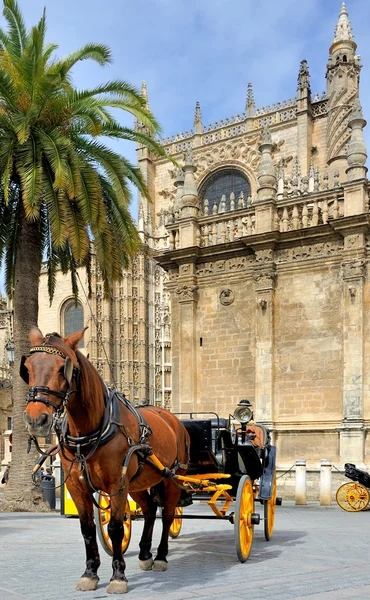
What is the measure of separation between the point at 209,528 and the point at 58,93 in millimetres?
8746

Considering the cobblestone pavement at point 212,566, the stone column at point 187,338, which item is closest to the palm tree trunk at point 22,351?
the cobblestone pavement at point 212,566

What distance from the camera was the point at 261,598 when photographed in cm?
451

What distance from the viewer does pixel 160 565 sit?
18.5 ft

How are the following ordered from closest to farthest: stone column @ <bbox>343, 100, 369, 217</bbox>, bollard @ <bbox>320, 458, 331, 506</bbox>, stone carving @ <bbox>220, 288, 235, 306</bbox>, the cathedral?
bollard @ <bbox>320, 458, 331, 506</bbox>, the cathedral, stone column @ <bbox>343, 100, 369, 217</bbox>, stone carving @ <bbox>220, 288, 235, 306</bbox>

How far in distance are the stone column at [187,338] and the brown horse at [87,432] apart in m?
11.0

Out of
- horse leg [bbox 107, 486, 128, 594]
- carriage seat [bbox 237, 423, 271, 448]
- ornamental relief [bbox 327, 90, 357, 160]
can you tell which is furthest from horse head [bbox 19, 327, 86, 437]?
ornamental relief [bbox 327, 90, 357, 160]

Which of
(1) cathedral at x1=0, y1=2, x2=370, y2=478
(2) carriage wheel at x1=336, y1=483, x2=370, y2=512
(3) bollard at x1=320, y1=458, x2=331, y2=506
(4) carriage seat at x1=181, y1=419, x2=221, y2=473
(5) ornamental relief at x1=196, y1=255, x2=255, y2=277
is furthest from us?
(5) ornamental relief at x1=196, y1=255, x2=255, y2=277

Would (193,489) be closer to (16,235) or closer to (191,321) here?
(16,235)

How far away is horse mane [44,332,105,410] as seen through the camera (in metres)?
4.48

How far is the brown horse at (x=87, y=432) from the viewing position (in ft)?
14.1

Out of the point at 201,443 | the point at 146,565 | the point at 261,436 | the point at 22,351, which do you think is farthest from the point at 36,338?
the point at 22,351

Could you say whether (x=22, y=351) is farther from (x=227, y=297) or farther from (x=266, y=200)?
(x=266, y=200)

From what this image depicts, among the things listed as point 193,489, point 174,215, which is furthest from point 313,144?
point 193,489

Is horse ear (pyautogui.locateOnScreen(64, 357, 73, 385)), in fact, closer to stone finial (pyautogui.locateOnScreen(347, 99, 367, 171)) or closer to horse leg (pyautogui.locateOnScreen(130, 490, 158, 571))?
horse leg (pyautogui.locateOnScreen(130, 490, 158, 571))
